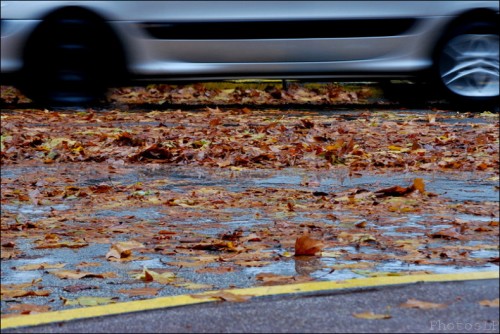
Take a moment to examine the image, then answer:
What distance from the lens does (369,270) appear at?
13.5 feet

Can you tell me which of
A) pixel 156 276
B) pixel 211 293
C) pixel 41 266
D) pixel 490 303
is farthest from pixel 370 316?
pixel 41 266

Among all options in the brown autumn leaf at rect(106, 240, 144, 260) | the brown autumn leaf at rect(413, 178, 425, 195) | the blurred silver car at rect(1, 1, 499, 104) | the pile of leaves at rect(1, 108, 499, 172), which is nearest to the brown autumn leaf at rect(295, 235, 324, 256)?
the brown autumn leaf at rect(106, 240, 144, 260)

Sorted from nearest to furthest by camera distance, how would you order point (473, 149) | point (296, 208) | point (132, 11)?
point (296, 208) → point (473, 149) → point (132, 11)

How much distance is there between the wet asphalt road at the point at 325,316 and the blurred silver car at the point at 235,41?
593cm

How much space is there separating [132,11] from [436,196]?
4269 mm

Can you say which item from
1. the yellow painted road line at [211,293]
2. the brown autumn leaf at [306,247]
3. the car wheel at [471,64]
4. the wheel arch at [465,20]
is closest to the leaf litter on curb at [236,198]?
the brown autumn leaf at [306,247]

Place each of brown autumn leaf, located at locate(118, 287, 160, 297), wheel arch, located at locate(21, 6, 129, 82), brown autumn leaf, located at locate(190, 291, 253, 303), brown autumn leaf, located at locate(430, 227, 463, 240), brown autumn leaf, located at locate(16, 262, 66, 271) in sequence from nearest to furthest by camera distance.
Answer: brown autumn leaf, located at locate(190, 291, 253, 303) < brown autumn leaf, located at locate(118, 287, 160, 297) < brown autumn leaf, located at locate(16, 262, 66, 271) < brown autumn leaf, located at locate(430, 227, 463, 240) < wheel arch, located at locate(21, 6, 129, 82)

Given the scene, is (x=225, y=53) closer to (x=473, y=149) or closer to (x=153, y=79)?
(x=153, y=79)

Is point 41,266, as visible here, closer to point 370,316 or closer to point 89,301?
point 89,301

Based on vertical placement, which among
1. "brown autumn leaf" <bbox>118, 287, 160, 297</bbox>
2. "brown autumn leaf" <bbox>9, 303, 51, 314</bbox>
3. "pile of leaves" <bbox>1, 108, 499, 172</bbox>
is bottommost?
"brown autumn leaf" <bbox>9, 303, 51, 314</bbox>

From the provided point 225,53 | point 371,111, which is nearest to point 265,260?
point 225,53

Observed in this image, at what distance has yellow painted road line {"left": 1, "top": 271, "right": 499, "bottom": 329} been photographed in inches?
135

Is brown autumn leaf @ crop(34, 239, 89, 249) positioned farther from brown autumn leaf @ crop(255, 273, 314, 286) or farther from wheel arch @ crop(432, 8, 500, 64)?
wheel arch @ crop(432, 8, 500, 64)

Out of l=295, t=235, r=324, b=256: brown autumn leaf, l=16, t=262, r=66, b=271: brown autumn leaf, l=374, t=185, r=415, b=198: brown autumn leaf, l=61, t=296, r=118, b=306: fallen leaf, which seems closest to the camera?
l=61, t=296, r=118, b=306: fallen leaf
